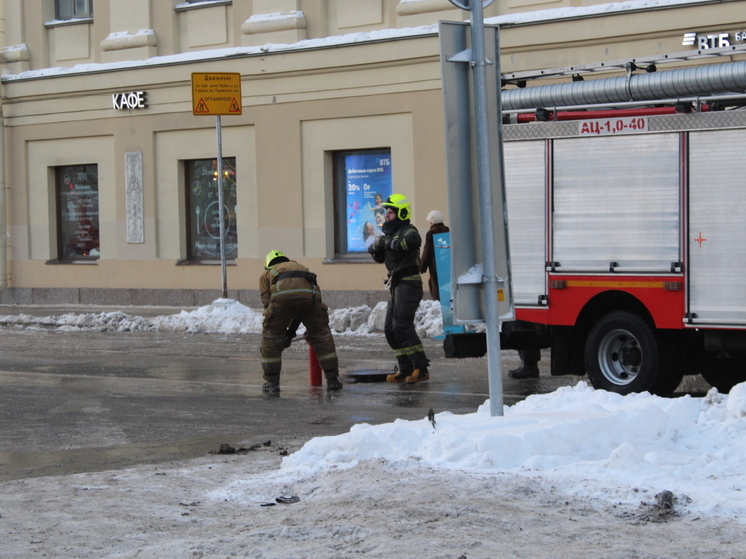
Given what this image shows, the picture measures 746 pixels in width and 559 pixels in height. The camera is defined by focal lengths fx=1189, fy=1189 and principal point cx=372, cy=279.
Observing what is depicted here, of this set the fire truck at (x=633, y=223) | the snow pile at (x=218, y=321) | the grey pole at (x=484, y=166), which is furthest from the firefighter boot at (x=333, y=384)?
the snow pile at (x=218, y=321)

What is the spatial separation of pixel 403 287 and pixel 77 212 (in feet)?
44.1

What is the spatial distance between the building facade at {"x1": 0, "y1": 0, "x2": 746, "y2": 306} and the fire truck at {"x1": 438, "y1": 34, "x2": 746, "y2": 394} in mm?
6573

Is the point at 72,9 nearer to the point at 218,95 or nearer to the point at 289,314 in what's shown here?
the point at 218,95

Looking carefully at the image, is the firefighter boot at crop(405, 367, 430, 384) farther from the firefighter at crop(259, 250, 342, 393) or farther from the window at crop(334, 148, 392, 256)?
the window at crop(334, 148, 392, 256)

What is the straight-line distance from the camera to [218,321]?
18828 millimetres

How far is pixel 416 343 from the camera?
485 inches

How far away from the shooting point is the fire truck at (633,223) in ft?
32.4

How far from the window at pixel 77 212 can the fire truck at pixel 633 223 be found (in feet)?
47.1

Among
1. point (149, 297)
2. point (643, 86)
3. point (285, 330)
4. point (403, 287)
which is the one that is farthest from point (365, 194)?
point (643, 86)

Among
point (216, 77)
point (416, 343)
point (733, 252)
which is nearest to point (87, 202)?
point (216, 77)

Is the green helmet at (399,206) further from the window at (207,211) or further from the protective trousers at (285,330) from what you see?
the window at (207,211)

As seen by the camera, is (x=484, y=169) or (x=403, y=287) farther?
(x=403, y=287)

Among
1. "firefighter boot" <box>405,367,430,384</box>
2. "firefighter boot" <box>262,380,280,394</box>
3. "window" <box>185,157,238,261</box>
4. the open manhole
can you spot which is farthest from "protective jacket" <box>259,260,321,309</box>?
"window" <box>185,157,238,261</box>

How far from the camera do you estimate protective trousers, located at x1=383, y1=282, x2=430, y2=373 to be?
12180 mm
